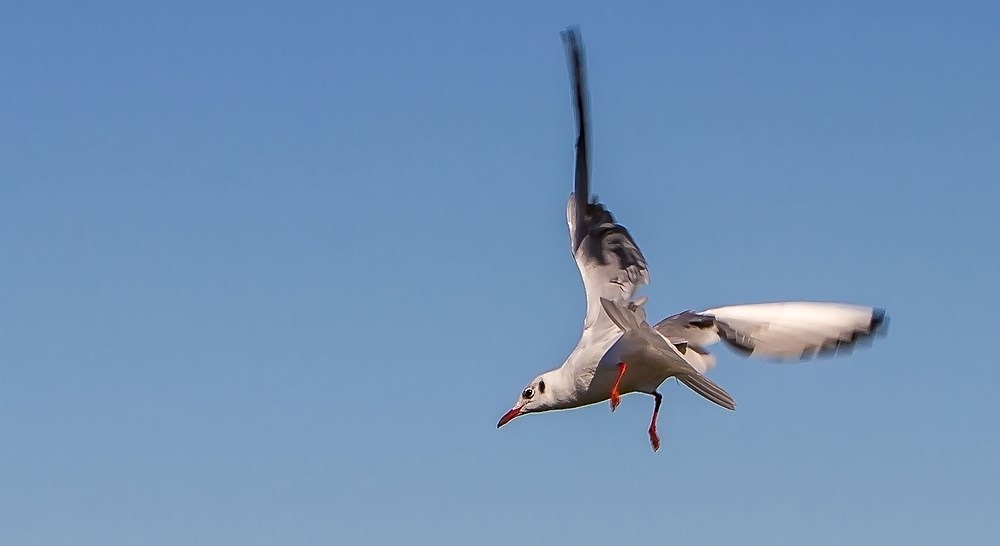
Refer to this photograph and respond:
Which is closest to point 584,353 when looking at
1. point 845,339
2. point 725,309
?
point 725,309

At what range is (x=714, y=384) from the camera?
14.5m

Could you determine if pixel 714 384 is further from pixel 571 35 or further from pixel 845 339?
pixel 571 35

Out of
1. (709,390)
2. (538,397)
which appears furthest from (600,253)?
(709,390)

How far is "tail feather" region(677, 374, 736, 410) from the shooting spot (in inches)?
558

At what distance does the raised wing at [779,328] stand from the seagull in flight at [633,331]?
0.01 m

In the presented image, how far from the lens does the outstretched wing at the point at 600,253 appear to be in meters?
16.9

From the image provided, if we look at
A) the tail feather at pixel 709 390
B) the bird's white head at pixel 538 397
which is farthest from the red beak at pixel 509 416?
the tail feather at pixel 709 390

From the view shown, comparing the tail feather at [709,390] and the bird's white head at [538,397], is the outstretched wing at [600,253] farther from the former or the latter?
the tail feather at [709,390]

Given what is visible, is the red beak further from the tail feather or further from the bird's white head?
the tail feather

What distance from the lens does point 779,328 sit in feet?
52.0

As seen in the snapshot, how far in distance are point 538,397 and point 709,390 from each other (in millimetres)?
2711

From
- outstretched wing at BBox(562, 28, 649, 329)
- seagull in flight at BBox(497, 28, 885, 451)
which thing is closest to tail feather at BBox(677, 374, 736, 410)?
seagull in flight at BBox(497, 28, 885, 451)

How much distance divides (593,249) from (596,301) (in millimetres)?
674

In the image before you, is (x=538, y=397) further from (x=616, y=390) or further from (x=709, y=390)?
(x=709, y=390)
